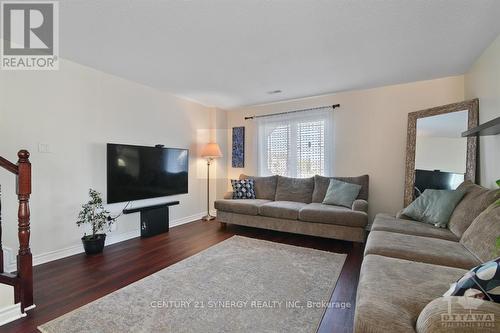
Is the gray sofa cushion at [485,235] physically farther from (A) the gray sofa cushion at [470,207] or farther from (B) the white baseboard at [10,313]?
(B) the white baseboard at [10,313]

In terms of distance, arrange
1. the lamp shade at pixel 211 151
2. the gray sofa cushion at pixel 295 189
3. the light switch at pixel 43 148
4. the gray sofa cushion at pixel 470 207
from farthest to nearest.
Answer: the lamp shade at pixel 211 151
the gray sofa cushion at pixel 295 189
the light switch at pixel 43 148
the gray sofa cushion at pixel 470 207

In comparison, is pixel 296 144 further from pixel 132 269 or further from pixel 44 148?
pixel 44 148

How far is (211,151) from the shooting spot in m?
4.68

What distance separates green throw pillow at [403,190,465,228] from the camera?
248 cm

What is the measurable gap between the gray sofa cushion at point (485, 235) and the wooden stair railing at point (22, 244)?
334 centimetres

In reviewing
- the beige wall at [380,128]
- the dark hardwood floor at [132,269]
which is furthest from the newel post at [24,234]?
the beige wall at [380,128]

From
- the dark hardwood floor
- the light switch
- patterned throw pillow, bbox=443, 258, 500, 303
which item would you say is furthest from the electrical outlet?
patterned throw pillow, bbox=443, 258, 500, 303

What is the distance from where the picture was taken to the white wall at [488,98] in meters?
2.42

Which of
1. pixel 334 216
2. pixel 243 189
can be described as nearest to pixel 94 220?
pixel 243 189

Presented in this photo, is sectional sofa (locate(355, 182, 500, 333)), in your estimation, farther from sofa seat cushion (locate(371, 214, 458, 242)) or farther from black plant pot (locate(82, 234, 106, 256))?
black plant pot (locate(82, 234, 106, 256))

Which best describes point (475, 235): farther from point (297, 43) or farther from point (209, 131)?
point (209, 131)

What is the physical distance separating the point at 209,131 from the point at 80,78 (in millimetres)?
2504

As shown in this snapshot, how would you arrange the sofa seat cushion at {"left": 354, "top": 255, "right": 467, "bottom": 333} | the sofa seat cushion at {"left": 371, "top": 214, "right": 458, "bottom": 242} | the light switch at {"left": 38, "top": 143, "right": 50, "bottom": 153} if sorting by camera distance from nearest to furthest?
the sofa seat cushion at {"left": 354, "top": 255, "right": 467, "bottom": 333} < the sofa seat cushion at {"left": 371, "top": 214, "right": 458, "bottom": 242} < the light switch at {"left": 38, "top": 143, "right": 50, "bottom": 153}

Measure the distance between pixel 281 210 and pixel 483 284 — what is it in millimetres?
2778
